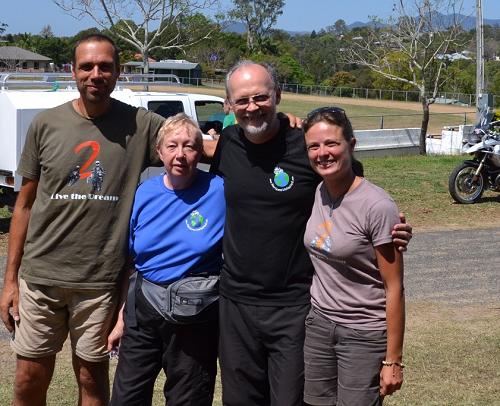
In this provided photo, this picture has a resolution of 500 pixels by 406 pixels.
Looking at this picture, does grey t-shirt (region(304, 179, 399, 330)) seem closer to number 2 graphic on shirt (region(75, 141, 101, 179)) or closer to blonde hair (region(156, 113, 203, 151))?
blonde hair (region(156, 113, 203, 151))

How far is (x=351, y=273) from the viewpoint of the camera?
124 inches

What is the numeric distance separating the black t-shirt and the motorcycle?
9.03 meters

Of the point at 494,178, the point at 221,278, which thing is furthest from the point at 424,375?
the point at 494,178

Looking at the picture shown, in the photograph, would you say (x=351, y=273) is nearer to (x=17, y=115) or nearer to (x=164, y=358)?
(x=164, y=358)

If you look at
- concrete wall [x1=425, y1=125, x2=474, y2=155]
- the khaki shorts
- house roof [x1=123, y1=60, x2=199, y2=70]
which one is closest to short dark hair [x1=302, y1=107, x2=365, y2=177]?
the khaki shorts

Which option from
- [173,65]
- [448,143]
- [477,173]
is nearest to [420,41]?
[448,143]

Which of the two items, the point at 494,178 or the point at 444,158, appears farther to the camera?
the point at 444,158

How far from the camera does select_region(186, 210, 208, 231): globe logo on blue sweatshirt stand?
3475 millimetres

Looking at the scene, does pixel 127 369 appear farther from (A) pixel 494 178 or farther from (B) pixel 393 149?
(B) pixel 393 149

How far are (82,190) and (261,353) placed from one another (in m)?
1.05

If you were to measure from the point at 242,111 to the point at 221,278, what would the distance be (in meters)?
0.73

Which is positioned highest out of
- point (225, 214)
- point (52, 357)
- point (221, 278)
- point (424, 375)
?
point (225, 214)

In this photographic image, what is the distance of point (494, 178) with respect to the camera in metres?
12.3

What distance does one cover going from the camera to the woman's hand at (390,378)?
3115 mm
